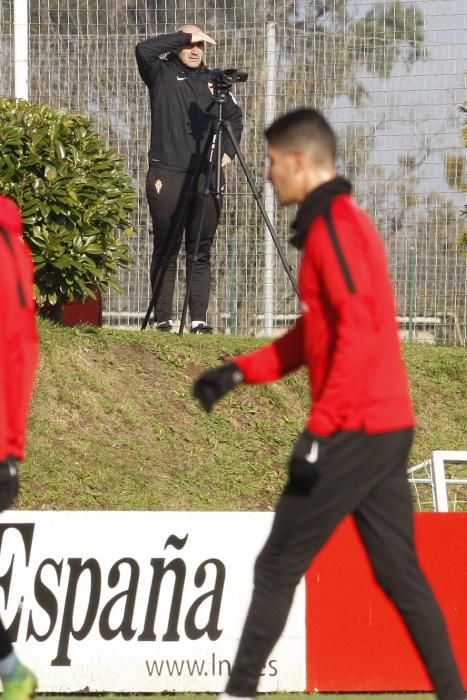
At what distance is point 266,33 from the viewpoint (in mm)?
13359

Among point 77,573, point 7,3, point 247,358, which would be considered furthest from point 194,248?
point 247,358

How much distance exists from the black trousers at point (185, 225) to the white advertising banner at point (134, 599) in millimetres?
4885

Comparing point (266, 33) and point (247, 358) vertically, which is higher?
point (266, 33)

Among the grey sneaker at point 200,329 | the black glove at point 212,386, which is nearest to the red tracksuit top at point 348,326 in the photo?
the black glove at point 212,386

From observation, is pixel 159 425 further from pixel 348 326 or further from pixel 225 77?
pixel 348 326

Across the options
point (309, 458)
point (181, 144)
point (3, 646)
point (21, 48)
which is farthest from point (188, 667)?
point (21, 48)

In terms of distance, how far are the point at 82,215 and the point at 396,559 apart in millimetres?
6341

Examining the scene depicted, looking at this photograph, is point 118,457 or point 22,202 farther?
point 22,202

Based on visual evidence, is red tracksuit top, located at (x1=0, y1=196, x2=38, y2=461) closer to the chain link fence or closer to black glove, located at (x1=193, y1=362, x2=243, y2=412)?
black glove, located at (x1=193, y1=362, x2=243, y2=412)

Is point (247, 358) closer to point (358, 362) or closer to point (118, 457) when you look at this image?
point (358, 362)

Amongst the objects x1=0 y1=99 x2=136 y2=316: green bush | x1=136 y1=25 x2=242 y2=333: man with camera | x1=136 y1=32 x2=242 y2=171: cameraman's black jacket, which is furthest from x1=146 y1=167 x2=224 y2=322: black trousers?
x1=0 y1=99 x2=136 y2=316: green bush

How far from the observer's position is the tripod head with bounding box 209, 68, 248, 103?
36.1ft

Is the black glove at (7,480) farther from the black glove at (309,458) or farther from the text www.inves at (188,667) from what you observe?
the text www.inves at (188,667)

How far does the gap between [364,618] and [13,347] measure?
285 centimetres
